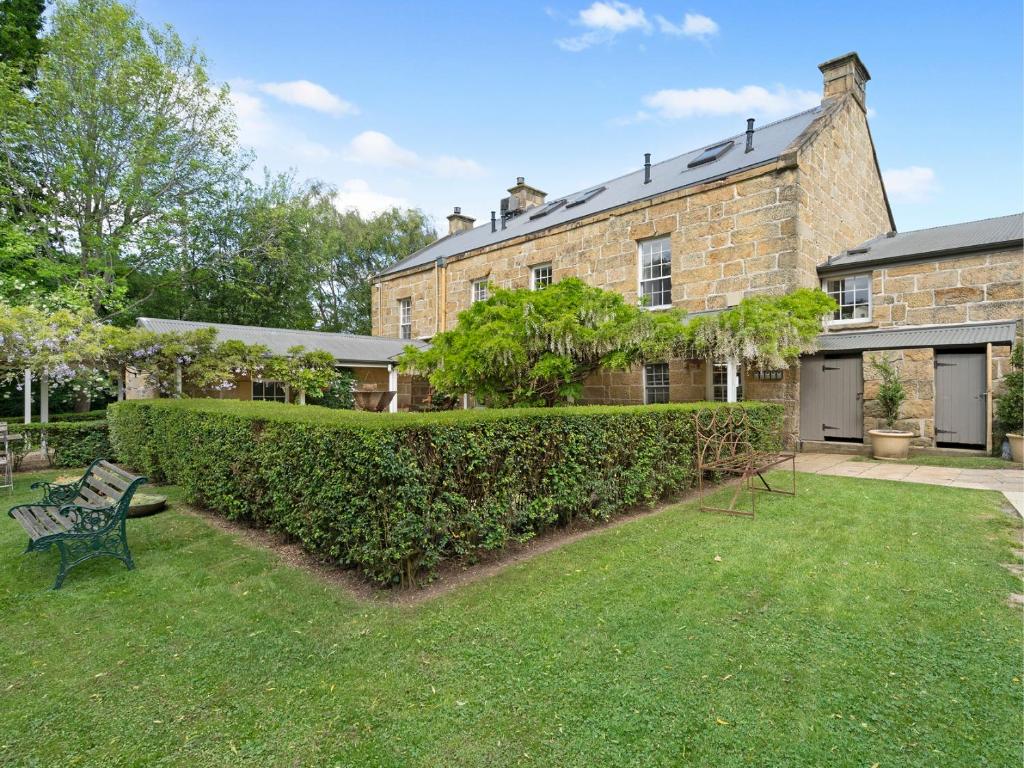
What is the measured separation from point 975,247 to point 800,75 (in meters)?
8.05

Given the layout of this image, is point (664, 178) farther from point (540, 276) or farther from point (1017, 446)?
point (1017, 446)

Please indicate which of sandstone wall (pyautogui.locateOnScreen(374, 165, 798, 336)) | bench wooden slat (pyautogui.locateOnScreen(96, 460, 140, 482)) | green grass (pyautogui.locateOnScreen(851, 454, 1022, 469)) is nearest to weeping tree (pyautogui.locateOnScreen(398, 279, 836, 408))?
sandstone wall (pyautogui.locateOnScreen(374, 165, 798, 336))

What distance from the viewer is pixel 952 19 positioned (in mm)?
7641

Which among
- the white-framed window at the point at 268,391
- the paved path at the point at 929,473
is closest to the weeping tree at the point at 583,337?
the paved path at the point at 929,473

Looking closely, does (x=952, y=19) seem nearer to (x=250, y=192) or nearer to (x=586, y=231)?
(x=586, y=231)

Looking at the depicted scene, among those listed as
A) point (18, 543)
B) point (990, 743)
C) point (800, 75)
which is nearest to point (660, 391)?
point (800, 75)

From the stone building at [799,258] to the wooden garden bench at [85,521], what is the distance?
32.9ft

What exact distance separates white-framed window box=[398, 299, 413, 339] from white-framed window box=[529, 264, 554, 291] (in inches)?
286

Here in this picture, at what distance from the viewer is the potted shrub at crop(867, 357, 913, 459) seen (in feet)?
32.9

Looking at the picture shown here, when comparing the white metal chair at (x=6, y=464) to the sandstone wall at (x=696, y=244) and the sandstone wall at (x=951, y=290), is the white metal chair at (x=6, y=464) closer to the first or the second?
the sandstone wall at (x=696, y=244)

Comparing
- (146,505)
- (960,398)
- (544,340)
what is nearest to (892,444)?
(960,398)

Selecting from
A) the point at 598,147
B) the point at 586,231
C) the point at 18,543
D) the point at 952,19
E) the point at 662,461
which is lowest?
the point at 18,543

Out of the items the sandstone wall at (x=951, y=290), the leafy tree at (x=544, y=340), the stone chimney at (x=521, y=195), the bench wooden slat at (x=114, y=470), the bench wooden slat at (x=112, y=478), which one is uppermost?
the stone chimney at (x=521, y=195)

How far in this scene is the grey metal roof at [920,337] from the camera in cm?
977
